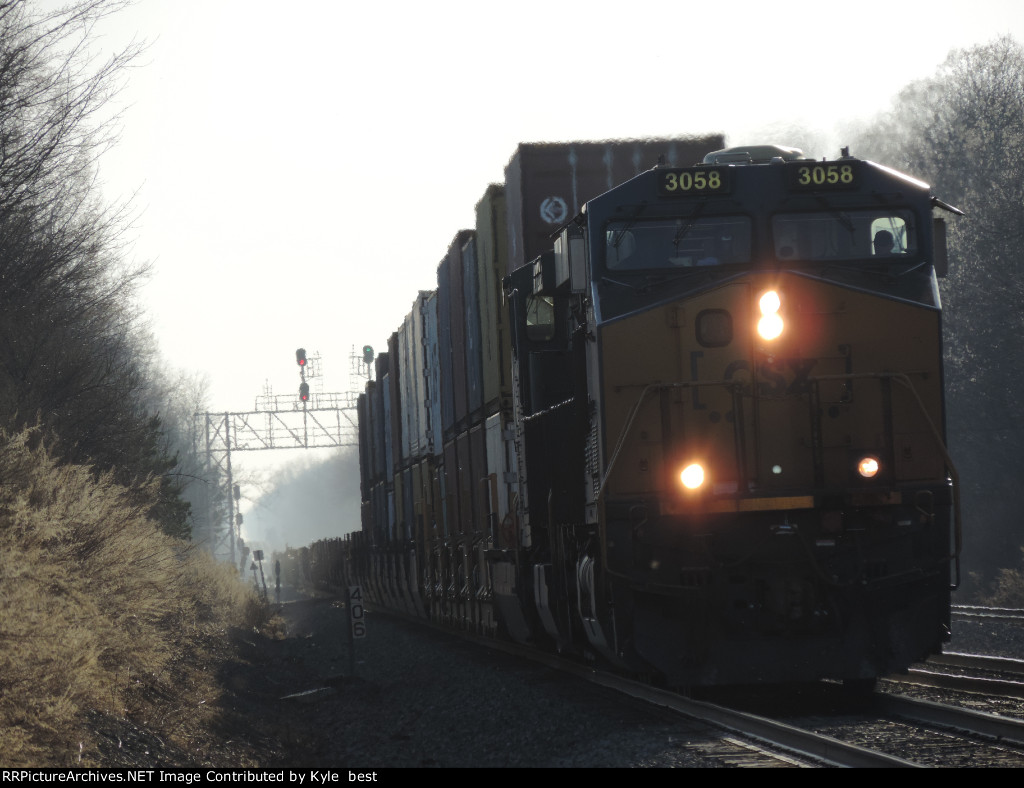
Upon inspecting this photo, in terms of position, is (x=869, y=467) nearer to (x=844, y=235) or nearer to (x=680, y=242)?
(x=844, y=235)

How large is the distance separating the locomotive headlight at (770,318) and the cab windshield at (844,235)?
1.70 ft

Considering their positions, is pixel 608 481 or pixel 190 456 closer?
pixel 608 481

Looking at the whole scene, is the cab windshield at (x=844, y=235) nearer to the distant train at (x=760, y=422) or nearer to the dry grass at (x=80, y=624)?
the distant train at (x=760, y=422)

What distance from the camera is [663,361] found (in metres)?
9.55

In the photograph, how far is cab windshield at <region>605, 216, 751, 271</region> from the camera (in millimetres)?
9758

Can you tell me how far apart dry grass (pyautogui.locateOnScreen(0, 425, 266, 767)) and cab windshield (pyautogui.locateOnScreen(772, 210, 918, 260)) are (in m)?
5.99

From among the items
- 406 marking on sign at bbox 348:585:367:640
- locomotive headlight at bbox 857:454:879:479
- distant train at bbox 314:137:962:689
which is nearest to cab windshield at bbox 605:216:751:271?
distant train at bbox 314:137:962:689

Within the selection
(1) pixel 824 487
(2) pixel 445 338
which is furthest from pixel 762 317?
(2) pixel 445 338

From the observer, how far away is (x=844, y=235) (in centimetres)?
981

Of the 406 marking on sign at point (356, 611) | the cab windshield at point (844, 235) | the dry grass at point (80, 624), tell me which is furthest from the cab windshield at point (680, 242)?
the 406 marking on sign at point (356, 611)

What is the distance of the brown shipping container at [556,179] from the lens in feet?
44.0

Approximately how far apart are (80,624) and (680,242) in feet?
18.9

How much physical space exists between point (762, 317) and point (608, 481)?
5.36 ft
